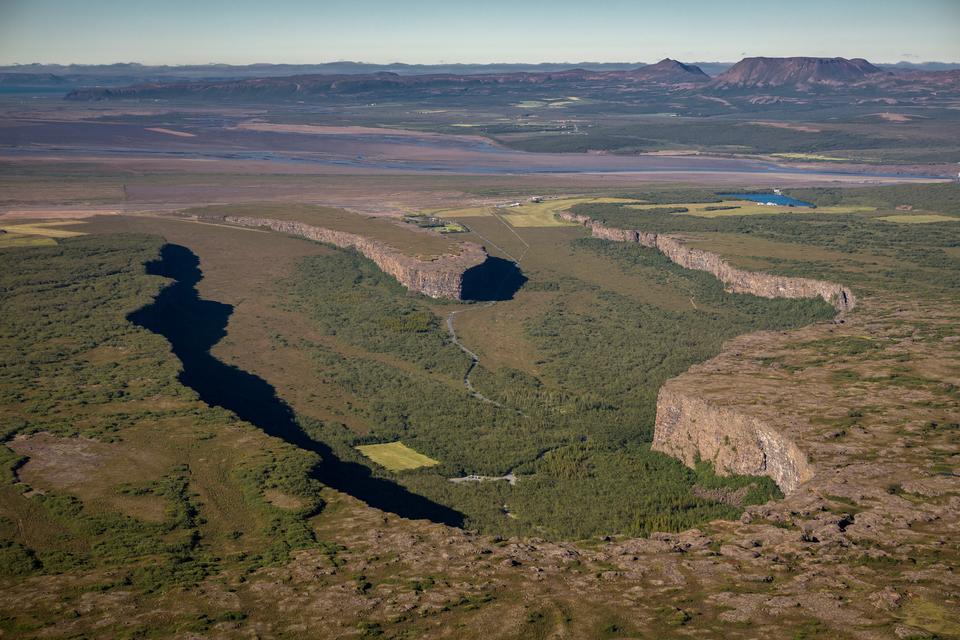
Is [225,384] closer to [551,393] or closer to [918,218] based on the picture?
[551,393]

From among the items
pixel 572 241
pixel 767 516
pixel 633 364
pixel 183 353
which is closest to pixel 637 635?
pixel 767 516

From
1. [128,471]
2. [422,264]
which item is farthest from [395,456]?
[422,264]

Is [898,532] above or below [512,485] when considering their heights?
above

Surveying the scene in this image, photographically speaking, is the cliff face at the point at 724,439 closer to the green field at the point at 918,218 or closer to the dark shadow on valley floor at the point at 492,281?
the dark shadow on valley floor at the point at 492,281

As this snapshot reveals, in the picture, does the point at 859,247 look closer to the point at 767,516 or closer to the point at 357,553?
the point at 767,516

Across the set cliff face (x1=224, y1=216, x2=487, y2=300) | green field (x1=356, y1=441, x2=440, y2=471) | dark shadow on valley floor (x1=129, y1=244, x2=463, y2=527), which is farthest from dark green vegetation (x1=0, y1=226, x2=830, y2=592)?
cliff face (x1=224, y1=216, x2=487, y2=300)

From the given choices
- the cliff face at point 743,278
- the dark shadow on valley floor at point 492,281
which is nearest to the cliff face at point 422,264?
the dark shadow on valley floor at point 492,281

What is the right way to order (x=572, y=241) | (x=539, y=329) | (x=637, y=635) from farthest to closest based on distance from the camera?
(x=572, y=241) < (x=539, y=329) < (x=637, y=635)
